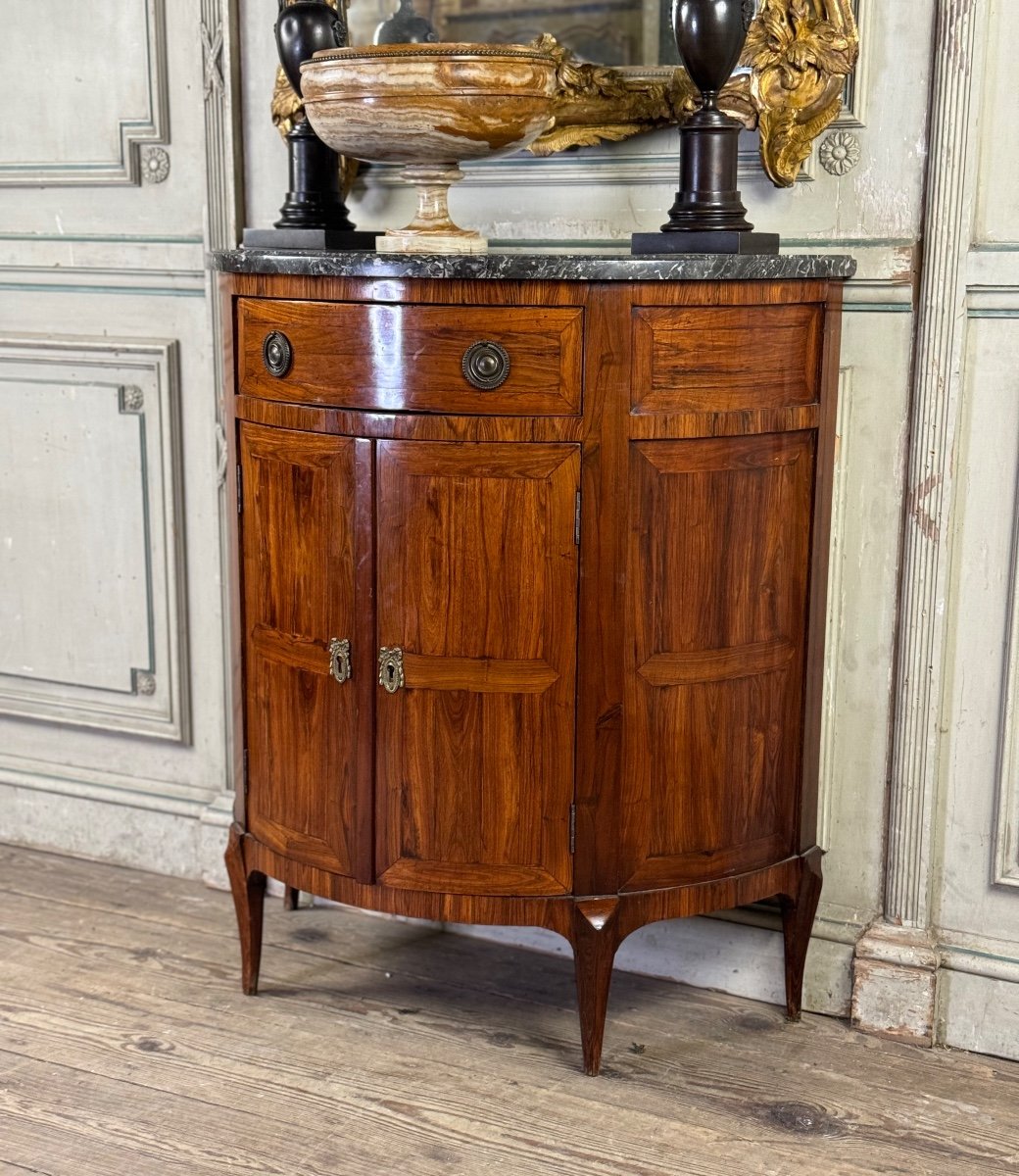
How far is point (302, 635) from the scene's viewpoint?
71.2 inches

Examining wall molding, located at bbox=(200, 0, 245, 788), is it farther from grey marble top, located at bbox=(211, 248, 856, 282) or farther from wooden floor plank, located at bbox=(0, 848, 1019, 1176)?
grey marble top, located at bbox=(211, 248, 856, 282)

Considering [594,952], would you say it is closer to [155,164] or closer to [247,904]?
[247,904]

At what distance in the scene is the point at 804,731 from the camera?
1.85 metres

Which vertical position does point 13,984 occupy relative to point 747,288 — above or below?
below

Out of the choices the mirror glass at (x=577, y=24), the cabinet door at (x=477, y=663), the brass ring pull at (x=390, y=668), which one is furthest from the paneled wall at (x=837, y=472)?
the brass ring pull at (x=390, y=668)

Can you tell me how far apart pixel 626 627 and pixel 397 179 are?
840mm

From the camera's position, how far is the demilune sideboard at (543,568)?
63.9 inches

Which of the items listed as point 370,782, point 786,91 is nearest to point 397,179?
point 786,91

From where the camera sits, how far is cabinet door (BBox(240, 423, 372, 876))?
174 centimetres

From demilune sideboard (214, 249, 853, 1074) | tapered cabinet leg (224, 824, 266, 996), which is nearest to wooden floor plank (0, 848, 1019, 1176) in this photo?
tapered cabinet leg (224, 824, 266, 996)

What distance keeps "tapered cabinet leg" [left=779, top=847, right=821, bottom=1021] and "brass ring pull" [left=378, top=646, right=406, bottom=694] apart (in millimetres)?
584

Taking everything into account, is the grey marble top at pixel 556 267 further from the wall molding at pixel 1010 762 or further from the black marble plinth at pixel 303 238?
the wall molding at pixel 1010 762

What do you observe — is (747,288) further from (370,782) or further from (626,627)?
(370,782)

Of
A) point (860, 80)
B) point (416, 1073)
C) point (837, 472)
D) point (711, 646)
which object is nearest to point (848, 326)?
point (837, 472)
